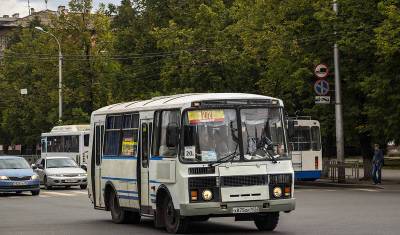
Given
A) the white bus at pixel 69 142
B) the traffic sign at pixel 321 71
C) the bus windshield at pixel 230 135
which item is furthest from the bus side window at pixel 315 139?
the bus windshield at pixel 230 135

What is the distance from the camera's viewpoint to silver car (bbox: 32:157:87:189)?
136 ft

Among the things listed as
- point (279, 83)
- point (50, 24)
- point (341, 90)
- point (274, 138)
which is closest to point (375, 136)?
point (341, 90)

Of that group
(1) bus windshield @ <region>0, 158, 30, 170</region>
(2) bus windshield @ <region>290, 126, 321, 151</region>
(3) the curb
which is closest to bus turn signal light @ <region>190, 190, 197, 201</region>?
(3) the curb

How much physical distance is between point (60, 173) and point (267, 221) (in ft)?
81.2

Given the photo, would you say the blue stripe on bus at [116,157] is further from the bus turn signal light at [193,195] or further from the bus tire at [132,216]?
the bus turn signal light at [193,195]

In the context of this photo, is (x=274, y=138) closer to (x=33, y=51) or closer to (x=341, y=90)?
(x=341, y=90)

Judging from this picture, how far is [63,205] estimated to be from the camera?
95.9 feet

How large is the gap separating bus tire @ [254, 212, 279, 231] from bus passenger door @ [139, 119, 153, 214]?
2140 millimetres

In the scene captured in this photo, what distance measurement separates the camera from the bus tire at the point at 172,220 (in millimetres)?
17016

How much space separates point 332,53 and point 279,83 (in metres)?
4.18

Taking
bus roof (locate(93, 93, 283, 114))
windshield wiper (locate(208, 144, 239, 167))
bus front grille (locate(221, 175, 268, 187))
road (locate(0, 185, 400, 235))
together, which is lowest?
road (locate(0, 185, 400, 235))

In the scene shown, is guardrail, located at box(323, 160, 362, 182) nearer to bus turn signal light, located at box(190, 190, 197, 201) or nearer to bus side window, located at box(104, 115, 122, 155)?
bus side window, located at box(104, 115, 122, 155)

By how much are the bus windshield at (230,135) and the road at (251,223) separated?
5.30 feet

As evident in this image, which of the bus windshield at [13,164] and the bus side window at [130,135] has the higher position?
the bus side window at [130,135]
